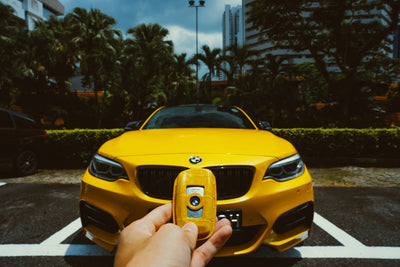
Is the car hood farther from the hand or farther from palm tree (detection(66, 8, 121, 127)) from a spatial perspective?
palm tree (detection(66, 8, 121, 127))

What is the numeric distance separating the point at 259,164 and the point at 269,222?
41 cm

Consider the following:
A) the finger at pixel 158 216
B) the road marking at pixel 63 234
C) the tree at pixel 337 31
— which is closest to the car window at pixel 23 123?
the road marking at pixel 63 234

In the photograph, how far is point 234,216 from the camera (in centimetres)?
174

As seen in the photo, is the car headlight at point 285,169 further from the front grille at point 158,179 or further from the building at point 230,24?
the building at point 230,24

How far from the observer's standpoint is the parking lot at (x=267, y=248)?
2314 millimetres

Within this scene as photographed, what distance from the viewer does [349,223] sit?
3.18 metres

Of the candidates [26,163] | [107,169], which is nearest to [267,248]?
[107,169]

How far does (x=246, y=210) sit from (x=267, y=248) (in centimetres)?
77

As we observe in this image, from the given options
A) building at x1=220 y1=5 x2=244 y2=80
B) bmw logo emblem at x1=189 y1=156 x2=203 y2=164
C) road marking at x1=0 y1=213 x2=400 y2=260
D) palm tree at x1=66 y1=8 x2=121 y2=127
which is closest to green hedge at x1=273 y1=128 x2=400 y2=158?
road marking at x1=0 y1=213 x2=400 y2=260

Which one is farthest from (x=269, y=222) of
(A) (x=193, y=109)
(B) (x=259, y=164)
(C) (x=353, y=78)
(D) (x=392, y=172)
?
(C) (x=353, y=78)

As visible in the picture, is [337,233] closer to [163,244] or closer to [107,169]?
[107,169]

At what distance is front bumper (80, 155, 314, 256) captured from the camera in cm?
176

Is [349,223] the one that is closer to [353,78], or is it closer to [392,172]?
[392,172]

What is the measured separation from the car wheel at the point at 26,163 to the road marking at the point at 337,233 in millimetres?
6095
